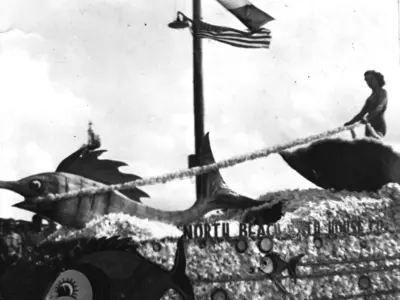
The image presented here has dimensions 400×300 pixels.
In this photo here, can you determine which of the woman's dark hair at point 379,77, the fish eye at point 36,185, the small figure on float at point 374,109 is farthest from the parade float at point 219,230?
the woman's dark hair at point 379,77

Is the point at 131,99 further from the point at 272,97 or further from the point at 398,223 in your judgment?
the point at 398,223

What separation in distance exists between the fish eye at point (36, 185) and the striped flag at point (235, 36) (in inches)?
74.9

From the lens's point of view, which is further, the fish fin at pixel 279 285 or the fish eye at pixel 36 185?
the fish fin at pixel 279 285

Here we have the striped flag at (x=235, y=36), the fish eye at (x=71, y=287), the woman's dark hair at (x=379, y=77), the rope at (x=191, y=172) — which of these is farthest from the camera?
the woman's dark hair at (x=379, y=77)

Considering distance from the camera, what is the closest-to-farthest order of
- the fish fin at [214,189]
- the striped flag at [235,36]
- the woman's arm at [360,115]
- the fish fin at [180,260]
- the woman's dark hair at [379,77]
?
the fish fin at [180,260] → the fish fin at [214,189] → the striped flag at [235,36] → the woman's arm at [360,115] → the woman's dark hair at [379,77]

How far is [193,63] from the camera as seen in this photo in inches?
213

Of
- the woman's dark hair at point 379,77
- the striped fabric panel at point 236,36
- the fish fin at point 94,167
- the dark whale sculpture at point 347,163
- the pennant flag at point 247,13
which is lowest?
the fish fin at point 94,167

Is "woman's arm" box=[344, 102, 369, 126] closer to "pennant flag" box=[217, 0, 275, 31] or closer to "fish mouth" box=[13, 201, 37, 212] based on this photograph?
"pennant flag" box=[217, 0, 275, 31]

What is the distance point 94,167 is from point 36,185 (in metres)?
0.50

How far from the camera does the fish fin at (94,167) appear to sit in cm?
506

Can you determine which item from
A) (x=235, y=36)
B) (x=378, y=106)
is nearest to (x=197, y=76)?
(x=235, y=36)

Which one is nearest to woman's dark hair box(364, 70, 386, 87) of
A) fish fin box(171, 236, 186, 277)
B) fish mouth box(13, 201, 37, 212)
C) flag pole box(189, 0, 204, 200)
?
flag pole box(189, 0, 204, 200)

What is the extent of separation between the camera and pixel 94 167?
16.7ft

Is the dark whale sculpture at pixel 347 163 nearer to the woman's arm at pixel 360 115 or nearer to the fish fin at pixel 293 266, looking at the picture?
the woman's arm at pixel 360 115
